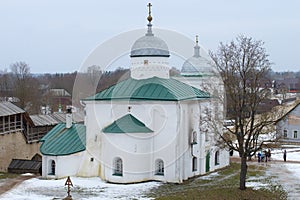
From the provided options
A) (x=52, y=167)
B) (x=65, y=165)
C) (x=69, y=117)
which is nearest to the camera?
(x=65, y=165)

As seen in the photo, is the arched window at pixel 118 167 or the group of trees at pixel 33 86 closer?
the arched window at pixel 118 167

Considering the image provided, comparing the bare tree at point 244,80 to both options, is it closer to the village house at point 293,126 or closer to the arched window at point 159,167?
the arched window at point 159,167

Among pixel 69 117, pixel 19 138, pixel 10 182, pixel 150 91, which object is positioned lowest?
pixel 10 182

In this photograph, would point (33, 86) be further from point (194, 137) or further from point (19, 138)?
point (194, 137)

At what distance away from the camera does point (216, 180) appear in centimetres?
2302

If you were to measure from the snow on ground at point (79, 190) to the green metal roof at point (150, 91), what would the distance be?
168 inches

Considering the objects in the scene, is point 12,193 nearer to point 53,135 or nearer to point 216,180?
point 53,135

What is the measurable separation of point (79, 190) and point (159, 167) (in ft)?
14.3

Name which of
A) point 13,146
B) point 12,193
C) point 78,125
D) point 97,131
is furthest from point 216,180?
point 13,146

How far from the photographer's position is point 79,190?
20.2m

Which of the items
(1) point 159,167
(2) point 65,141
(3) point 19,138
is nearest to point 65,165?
(2) point 65,141

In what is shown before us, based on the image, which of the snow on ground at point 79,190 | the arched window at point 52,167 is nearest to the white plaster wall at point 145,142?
the snow on ground at point 79,190

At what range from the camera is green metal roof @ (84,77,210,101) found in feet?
73.8

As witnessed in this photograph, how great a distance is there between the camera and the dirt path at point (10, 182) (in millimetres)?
20606
